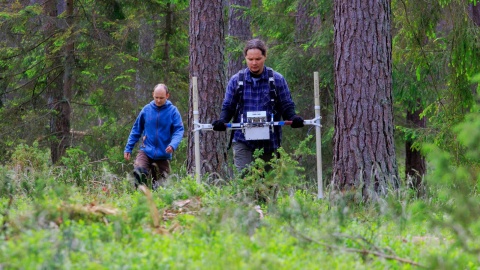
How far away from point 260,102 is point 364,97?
1.25 meters

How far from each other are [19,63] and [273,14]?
643 centimetres

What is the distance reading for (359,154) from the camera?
9.09 metres

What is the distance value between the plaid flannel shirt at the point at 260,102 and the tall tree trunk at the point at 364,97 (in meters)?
0.68

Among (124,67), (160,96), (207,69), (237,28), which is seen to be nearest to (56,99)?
(124,67)

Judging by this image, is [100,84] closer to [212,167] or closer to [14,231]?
[212,167]

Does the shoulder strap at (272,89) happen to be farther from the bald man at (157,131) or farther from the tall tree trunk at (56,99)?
the tall tree trunk at (56,99)

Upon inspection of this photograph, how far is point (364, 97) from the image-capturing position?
9086 millimetres

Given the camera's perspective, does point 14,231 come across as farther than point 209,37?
No

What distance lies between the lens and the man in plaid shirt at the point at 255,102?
8.95 metres

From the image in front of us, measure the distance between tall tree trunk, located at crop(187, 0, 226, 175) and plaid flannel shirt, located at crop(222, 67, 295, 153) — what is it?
2.51 metres

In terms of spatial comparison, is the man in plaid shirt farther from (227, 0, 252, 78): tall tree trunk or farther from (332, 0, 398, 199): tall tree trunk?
(227, 0, 252, 78): tall tree trunk

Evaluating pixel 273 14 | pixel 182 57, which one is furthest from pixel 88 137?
pixel 273 14

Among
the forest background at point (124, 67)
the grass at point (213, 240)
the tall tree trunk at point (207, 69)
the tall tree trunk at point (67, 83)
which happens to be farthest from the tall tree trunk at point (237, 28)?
the grass at point (213, 240)

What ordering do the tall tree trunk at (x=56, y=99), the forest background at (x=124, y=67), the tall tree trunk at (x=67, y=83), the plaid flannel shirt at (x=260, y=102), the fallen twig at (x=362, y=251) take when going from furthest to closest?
the tall tree trunk at (x=56, y=99) → the tall tree trunk at (x=67, y=83) → the forest background at (x=124, y=67) → the plaid flannel shirt at (x=260, y=102) → the fallen twig at (x=362, y=251)
